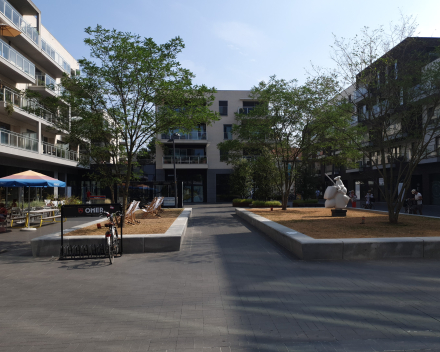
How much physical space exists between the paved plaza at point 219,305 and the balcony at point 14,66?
19055mm

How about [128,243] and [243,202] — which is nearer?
[128,243]

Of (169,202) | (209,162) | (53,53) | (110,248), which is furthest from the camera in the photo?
(209,162)

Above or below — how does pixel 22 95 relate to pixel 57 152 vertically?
above

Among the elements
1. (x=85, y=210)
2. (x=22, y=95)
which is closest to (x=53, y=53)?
(x=22, y=95)

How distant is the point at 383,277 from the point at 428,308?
1.69 m

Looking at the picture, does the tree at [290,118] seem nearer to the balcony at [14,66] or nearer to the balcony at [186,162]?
the balcony at [14,66]

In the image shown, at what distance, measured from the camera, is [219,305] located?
4887 mm

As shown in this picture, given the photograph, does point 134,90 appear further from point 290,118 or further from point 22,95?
point 22,95

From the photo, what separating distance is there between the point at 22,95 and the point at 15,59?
2529mm

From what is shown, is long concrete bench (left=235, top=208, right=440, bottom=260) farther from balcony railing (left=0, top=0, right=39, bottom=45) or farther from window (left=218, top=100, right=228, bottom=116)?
window (left=218, top=100, right=228, bottom=116)

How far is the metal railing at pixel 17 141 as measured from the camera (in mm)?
20969

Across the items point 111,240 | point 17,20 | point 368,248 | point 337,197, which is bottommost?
point 368,248

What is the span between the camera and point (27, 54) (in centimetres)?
2814

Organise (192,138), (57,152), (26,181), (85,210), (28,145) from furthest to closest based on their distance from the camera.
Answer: (192,138)
(57,152)
(28,145)
(26,181)
(85,210)
